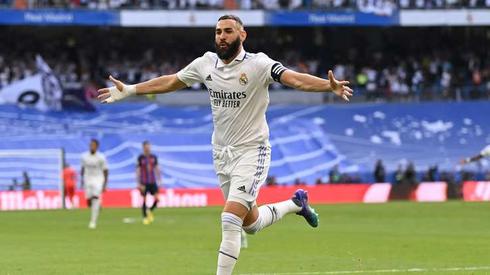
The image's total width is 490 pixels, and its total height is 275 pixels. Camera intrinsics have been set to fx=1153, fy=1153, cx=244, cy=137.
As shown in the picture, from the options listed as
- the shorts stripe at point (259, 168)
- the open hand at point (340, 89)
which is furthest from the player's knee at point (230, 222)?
the open hand at point (340, 89)

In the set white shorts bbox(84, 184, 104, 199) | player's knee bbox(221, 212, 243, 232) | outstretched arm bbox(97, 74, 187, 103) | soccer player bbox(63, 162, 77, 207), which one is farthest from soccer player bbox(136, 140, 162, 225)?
player's knee bbox(221, 212, 243, 232)

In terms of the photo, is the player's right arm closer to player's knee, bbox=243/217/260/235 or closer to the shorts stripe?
the shorts stripe

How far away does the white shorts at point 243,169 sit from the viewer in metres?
11.6

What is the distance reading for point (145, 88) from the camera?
12.2 meters

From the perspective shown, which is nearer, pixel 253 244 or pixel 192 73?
pixel 192 73

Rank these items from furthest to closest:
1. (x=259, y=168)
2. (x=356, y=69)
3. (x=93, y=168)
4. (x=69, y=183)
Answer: (x=356, y=69) → (x=69, y=183) → (x=93, y=168) → (x=259, y=168)

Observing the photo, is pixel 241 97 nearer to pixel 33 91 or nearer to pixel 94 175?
pixel 94 175

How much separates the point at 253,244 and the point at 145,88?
868 centimetres

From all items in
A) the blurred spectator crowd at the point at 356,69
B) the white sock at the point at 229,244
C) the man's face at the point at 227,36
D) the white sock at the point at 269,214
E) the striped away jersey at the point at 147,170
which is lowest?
the blurred spectator crowd at the point at 356,69

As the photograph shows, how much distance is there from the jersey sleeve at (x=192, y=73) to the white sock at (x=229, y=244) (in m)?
1.57

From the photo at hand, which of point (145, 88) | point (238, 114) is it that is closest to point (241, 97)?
point (238, 114)

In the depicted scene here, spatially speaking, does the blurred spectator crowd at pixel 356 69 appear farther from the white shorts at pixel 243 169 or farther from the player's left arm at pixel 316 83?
the player's left arm at pixel 316 83

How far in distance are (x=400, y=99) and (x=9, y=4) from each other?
1919 cm

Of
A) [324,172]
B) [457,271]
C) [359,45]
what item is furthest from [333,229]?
[359,45]
